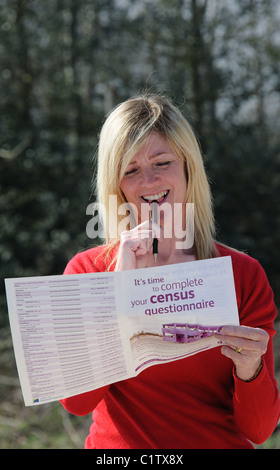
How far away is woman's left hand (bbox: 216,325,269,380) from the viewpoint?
1292 mm

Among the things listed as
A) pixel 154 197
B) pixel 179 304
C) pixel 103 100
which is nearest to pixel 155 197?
pixel 154 197

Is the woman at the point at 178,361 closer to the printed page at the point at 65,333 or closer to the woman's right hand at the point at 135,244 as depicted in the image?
the woman's right hand at the point at 135,244

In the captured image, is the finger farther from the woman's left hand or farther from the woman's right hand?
the woman's right hand

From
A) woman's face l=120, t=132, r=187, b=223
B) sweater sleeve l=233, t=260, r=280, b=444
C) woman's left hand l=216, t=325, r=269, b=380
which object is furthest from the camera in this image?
woman's face l=120, t=132, r=187, b=223

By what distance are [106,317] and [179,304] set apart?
7.8 inches

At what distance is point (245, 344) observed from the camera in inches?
51.4

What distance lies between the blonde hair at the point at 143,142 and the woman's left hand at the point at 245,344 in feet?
1.61

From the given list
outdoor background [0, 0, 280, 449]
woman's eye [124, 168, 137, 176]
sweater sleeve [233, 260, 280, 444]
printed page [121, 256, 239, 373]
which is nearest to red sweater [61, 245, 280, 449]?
sweater sleeve [233, 260, 280, 444]

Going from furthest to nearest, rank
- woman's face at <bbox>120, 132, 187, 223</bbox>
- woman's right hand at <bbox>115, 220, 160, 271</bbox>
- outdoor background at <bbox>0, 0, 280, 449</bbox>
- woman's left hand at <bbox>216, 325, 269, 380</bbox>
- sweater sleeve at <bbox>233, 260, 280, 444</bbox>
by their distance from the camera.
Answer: outdoor background at <bbox>0, 0, 280, 449</bbox> < woman's face at <bbox>120, 132, 187, 223</bbox> < woman's right hand at <bbox>115, 220, 160, 271</bbox> < sweater sleeve at <bbox>233, 260, 280, 444</bbox> < woman's left hand at <bbox>216, 325, 269, 380</bbox>

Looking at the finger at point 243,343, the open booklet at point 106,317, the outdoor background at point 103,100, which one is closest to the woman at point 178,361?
the finger at point 243,343

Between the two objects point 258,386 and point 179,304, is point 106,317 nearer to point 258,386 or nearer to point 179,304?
point 179,304

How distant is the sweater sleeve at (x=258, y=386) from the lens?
1431 millimetres
